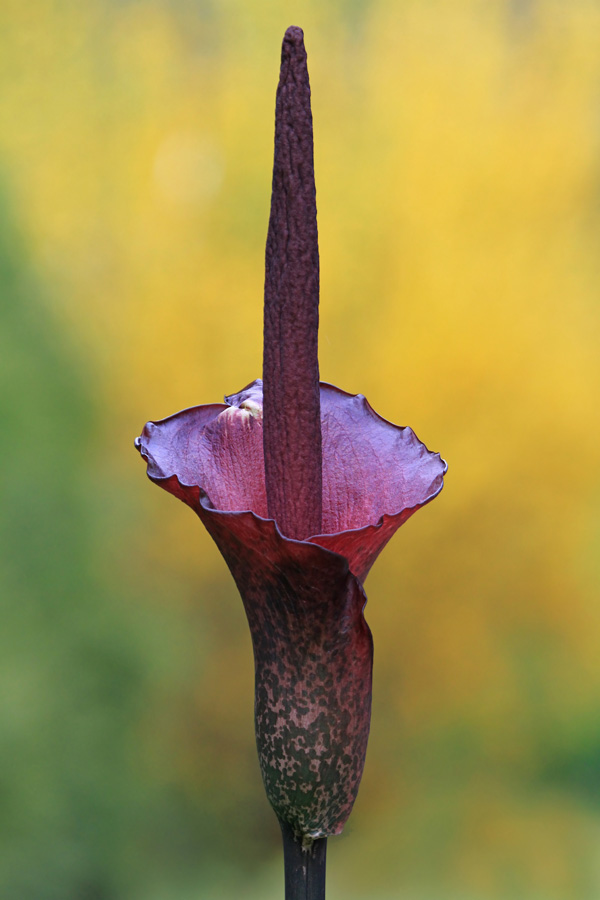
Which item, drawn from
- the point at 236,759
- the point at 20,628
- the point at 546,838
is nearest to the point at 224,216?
the point at 20,628

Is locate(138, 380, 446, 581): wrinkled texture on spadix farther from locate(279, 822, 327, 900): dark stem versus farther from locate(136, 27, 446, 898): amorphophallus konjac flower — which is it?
locate(279, 822, 327, 900): dark stem

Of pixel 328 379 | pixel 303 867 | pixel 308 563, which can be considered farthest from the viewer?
pixel 328 379

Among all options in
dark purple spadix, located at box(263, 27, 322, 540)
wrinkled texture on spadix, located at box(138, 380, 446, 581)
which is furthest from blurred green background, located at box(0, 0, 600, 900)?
dark purple spadix, located at box(263, 27, 322, 540)

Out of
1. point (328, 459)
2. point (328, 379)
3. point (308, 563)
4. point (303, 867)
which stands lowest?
point (303, 867)

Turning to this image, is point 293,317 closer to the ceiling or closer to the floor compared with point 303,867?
closer to the ceiling

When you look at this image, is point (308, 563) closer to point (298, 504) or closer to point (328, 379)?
point (298, 504)

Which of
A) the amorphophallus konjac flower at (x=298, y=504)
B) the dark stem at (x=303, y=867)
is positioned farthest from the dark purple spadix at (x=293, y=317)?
the dark stem at (x=303, y=867)

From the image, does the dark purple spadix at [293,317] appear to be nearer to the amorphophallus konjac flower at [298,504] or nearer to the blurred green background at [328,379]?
the amorphophallus konjac flower at [298,504]

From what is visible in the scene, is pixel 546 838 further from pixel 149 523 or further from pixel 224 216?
pixel 224 216

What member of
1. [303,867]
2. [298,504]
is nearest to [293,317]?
[298,504]
